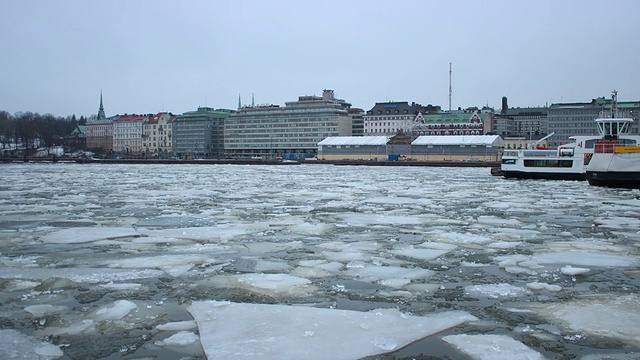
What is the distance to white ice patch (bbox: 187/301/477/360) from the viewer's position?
3.99m

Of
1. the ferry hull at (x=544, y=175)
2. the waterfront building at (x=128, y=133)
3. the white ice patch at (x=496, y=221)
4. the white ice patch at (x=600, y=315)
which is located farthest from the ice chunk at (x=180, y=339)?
the waterfront building at (x=128, y=133)

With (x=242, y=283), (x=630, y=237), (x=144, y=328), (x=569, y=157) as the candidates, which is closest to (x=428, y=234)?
(x=630, y=237)

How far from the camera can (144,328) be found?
453cm

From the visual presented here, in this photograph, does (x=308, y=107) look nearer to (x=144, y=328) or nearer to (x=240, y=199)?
(x=240, y=199)

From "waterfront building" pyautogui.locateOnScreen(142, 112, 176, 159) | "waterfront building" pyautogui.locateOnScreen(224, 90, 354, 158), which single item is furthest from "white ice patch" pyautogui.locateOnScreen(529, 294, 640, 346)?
"waterfront building" pyautogui.locateOnScreen(142, 112, 176, 159)

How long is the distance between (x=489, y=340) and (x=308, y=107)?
141 metres

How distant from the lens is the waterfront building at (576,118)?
117 meters

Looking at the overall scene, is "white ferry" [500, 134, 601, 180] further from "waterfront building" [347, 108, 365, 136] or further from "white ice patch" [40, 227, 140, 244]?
"waterfront building" [347, 108, 365, 136]

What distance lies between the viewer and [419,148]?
88375 mm

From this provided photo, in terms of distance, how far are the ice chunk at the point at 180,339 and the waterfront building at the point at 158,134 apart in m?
158

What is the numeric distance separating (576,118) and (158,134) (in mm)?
108569

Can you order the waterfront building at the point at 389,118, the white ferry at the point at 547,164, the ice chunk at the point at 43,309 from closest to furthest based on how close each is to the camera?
the ice chunk at the point at 43,309 → the white ferry at the point at 547,164 → the waterfront building at the point at 389,118

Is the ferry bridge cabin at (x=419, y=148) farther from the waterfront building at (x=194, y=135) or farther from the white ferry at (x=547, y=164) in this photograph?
the waterfront building at (x=194, y=135)

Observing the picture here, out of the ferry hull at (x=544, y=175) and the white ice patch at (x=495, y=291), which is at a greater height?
the white ice patch at (x=495, y=291)
